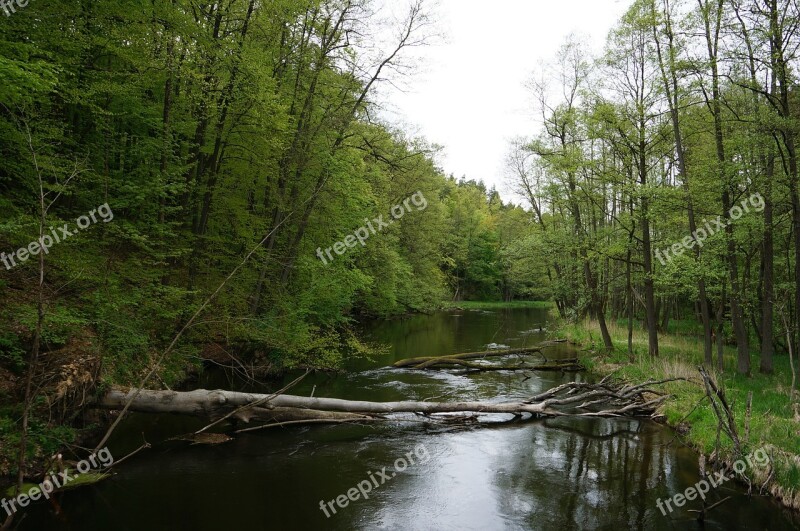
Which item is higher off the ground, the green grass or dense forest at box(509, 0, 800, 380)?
dense forest at box(509, 0, 800, 380)

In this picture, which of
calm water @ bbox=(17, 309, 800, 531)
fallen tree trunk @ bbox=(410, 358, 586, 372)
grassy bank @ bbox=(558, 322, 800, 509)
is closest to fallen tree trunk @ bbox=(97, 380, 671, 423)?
calm water @ bbox=(17, 309, 800, 531)

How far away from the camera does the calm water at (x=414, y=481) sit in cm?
631

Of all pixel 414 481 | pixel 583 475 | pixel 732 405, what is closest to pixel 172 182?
pixel 414 481

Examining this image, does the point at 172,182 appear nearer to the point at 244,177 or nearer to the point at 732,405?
the point at 244,177

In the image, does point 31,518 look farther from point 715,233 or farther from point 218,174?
point 715,233

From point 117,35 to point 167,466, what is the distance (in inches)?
343

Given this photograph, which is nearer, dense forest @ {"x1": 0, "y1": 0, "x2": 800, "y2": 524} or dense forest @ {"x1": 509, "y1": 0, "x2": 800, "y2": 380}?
dense forest @ {"x1": 0, "y1": 0, "x2": 800, "y2": 524}

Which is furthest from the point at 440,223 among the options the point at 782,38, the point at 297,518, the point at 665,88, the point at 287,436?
the point at 297,518

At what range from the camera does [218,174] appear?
13.2 metres

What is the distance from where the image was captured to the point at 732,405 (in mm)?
9672

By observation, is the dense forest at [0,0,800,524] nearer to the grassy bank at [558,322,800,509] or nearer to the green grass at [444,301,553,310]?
the grassy bank at [558,322,800,509]

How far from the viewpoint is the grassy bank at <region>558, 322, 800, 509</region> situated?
728cm

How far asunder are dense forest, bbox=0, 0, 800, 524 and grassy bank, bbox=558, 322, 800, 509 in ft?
3.02

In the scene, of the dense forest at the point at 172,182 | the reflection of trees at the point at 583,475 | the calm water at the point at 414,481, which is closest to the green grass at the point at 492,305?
the dense forest at the point at 172,182
